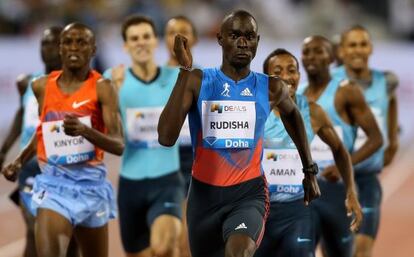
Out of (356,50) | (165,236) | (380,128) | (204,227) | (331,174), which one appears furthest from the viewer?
(356,50)

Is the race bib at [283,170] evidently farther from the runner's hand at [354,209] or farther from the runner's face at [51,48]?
the runner's face at [51,48]

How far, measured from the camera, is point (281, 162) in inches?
313

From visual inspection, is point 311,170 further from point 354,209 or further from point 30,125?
point 30,125

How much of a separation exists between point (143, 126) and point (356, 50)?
6.88 feet

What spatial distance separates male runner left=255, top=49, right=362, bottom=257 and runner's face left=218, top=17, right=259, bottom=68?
1115 millimetres

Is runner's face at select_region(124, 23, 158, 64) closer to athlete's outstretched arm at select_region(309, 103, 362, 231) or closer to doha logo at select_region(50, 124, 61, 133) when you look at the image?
doha logo at select_region(50, 124, 61, 133)

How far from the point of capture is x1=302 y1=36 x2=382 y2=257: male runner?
873cm

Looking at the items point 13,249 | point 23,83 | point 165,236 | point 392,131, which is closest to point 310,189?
point 165,236

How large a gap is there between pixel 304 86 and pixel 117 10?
1319 cm

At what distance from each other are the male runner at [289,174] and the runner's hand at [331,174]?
2.28 feet

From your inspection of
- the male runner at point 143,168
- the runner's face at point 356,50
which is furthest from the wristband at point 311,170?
the runner's face at point 356,50

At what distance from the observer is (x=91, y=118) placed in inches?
309

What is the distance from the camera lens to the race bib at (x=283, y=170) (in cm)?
788

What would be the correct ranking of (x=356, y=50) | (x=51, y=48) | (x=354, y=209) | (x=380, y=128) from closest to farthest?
(x=354, y=209), (x=51, y=48), (x=380, y=128), (x=356, y=50)
